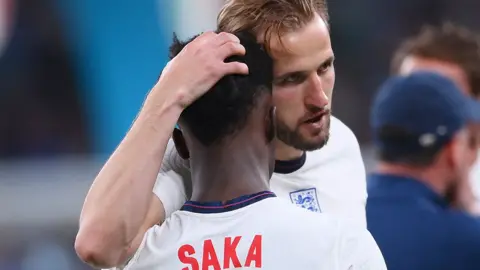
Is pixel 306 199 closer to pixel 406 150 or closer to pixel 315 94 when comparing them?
pixel 315 94

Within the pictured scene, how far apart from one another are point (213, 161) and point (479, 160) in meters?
1.97

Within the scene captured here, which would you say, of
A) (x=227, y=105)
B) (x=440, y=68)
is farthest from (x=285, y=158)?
(x=440, y=68)

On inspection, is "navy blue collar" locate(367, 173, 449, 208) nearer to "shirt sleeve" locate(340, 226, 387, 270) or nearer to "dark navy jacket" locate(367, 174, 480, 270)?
"dark navy jacket" locate(367, 174, 480, 270)

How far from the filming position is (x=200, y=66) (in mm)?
1955

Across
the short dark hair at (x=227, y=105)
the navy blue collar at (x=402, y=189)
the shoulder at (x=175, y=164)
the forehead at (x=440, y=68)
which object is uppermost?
the short dark hair at (x=227, y=105)

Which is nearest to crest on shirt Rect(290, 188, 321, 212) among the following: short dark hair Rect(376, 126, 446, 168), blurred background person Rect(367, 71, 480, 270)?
blurred background person Rect(367, 71, 480, 270)

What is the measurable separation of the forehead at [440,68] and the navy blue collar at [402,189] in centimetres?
102

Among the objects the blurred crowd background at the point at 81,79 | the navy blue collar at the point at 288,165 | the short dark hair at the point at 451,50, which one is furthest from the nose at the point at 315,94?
the blurred crowd background at the point at 81,79

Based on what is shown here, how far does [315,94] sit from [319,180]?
290 mm

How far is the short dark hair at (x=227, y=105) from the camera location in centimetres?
193

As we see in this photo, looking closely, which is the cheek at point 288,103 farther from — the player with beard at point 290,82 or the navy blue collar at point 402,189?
the navy blue collar at point 402,189

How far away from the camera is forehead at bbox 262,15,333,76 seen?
83.9 inches

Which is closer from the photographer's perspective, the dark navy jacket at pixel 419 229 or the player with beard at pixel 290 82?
the player with beard at pixel 290 82

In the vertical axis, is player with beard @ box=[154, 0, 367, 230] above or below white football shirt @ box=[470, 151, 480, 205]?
above
